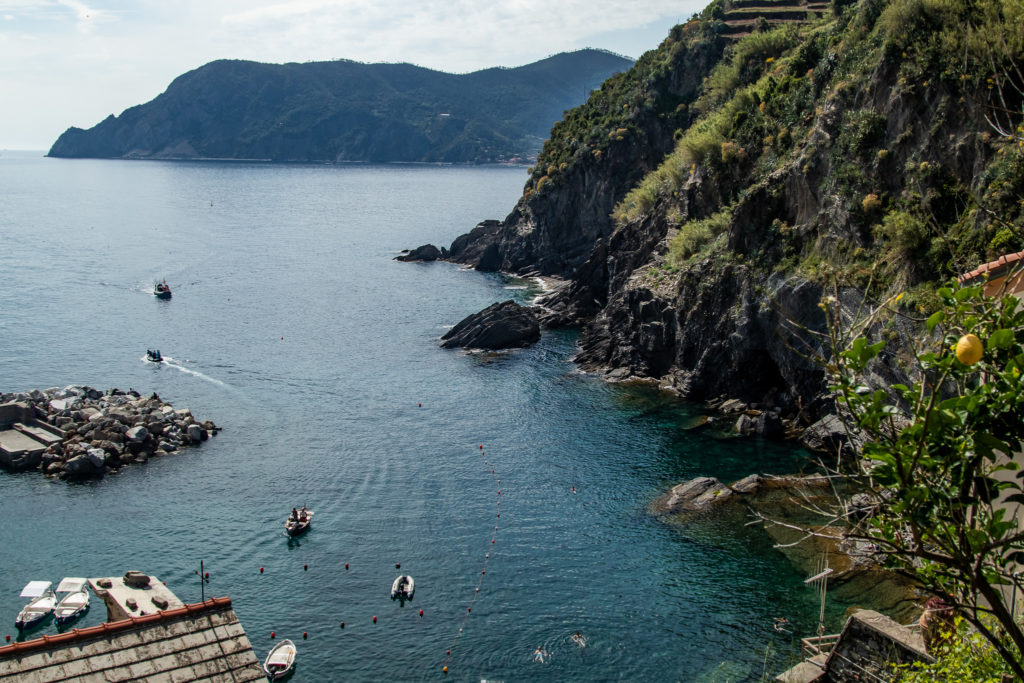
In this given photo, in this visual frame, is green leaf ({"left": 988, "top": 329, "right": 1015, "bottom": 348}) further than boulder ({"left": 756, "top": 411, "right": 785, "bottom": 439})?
No

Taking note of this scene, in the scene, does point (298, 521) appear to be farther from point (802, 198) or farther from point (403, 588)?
point (802, 198)

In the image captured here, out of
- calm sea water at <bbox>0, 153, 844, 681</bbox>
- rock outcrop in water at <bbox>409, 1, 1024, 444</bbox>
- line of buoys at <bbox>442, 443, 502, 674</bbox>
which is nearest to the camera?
line of buoys at <bbox>442, 443, 502, 674</bbox>

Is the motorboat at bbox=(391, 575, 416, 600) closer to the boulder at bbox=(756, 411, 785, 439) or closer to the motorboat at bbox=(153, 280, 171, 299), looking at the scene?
the boulder at bbox=(756, 411, 785, 439)

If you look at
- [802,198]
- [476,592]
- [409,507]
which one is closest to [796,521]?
[476,592]

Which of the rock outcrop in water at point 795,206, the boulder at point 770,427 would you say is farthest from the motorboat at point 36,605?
the boulder at point 770,427

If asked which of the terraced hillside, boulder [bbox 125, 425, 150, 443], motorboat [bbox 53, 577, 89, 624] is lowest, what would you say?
motorboat [bbox 53, 577, 89, 624]

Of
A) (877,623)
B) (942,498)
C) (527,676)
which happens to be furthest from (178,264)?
(942,498)

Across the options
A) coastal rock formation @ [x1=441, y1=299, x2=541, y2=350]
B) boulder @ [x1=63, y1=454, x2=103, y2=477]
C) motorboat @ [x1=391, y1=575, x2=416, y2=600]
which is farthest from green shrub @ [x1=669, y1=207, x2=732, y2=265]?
boulder @ [x1=63, y1=454, x2=103, y2=477]
